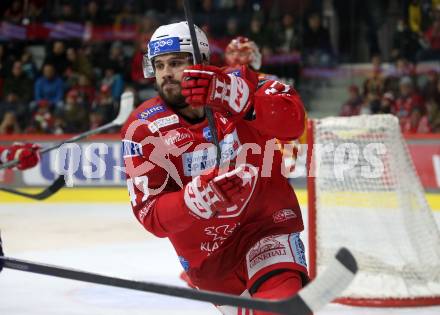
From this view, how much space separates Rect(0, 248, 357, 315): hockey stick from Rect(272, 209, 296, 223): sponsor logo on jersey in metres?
0.47

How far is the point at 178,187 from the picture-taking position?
267cm

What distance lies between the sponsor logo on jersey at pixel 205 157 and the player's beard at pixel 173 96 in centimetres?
15

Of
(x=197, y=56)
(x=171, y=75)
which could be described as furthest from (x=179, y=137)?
(x=197, y=56)

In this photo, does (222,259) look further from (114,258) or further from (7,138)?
(7,138)

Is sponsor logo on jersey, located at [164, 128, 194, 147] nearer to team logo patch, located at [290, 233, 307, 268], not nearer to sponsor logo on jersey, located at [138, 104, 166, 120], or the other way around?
sponsor logo on jersey, located at [138, 104, 166, 120]

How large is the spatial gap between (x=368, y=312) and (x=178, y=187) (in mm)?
1576

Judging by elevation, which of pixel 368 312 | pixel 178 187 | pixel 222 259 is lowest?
pixel 368 312

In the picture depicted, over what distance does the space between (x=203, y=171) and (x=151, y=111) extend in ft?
0.78

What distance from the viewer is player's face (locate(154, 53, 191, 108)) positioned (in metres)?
2.59

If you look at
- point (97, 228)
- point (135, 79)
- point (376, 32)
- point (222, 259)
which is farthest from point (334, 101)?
point (222, 259)

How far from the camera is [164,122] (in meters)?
2.65

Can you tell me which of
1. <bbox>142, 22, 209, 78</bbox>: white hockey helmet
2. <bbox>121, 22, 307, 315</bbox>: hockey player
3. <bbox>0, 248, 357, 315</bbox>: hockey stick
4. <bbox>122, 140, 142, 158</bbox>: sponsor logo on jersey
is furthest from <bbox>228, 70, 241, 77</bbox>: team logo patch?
<bbox>0, 248, 357, 315</bbox>: hockey stick

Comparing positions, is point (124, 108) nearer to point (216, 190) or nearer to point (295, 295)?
point (216, 190)

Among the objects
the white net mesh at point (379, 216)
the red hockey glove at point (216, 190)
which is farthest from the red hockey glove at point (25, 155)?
the red hockey glove at point (216, 190)
